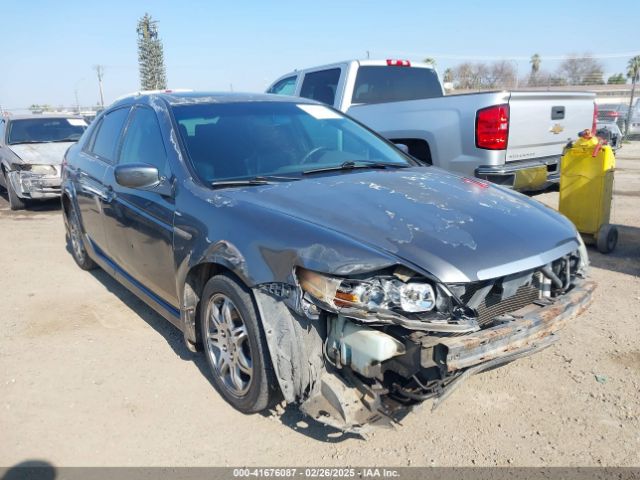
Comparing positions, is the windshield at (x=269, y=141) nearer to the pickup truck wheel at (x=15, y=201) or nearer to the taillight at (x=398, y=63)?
the taillight at (x=398, y=63)

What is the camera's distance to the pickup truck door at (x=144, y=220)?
3316 millimetres

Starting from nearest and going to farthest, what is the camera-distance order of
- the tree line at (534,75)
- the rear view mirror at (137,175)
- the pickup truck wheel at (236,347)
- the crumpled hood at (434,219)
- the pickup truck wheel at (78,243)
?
the crumpled hood at (434,219) → the pickup truck wheel at (236,347) → the rear view mirror at (137,175) → the pickup truck wheel at (78,243) → the tree line at (534,75)

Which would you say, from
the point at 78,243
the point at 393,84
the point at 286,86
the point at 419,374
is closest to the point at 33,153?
the point at 286,86

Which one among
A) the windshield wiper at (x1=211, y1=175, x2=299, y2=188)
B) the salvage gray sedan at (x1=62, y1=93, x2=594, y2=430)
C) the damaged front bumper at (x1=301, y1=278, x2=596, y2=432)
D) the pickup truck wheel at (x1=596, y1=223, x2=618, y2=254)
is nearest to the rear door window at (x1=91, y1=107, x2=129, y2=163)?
the salvage gray sedan at (x1=62, y1=93, x2=594, y2=430)

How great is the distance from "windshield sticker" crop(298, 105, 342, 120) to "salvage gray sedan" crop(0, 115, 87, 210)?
6.49 m

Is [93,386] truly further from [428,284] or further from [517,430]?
[517,430]

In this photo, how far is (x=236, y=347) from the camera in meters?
2.85

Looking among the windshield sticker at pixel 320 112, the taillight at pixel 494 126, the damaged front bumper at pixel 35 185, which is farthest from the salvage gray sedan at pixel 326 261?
the damaged front bumper at pixel 35 185

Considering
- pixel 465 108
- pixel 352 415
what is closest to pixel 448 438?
pixel 352 415

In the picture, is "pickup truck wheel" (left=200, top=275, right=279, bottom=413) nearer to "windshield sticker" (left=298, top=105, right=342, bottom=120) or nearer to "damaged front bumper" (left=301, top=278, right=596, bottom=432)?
"damaged front bumper" (left=301, top=278, right=596, bottom=432)

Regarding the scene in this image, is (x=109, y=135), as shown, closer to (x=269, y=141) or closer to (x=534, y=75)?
(x=269, y=141)

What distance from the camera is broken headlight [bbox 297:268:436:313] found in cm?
227

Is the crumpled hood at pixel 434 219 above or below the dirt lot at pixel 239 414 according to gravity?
above

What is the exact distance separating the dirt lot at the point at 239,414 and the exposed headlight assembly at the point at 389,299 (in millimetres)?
452
